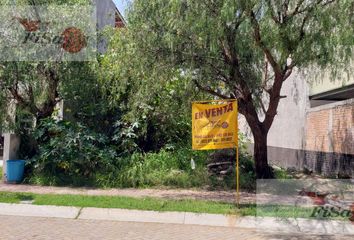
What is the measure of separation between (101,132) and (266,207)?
751 centimetres

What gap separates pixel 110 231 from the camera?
332 inches

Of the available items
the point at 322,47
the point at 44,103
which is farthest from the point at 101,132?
the point at 322,47

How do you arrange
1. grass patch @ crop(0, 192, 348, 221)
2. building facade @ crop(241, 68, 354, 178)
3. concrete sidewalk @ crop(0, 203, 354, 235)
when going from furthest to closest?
building facade @ crop(241, 68, 354, 178), grass patch @ crop(0, 192, 348, 221), concrete sidewalk @ crop(0, 203, 354, 235)

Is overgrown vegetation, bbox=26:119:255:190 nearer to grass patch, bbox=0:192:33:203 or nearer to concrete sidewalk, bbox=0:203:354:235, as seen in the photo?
grass patch, bbox=0:192:33:203

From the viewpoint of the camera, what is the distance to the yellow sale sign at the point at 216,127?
10.4 m

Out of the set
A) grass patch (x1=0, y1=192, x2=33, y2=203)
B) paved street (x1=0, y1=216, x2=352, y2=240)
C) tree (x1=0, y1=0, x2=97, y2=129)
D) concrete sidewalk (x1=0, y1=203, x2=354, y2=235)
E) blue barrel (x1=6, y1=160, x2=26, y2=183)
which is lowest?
paved street (x1=0, y1=216, x2=352, y2=240)

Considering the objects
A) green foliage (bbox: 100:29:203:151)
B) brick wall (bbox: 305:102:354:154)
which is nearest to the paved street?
green foliage (bbox: 100:29:203:151)

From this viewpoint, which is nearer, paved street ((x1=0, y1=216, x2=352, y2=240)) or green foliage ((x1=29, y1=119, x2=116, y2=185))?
paved street ((x1=0, y1=216, x2=352, y2=240))

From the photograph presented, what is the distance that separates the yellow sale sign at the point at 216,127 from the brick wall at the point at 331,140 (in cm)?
571

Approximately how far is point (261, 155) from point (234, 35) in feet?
13.5

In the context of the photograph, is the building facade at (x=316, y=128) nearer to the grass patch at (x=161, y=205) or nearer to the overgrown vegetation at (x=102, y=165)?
the overgrown vegetation at (x=102, y=165)

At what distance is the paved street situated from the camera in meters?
8.02

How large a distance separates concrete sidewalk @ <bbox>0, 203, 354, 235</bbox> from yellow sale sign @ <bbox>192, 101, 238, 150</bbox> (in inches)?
67.7

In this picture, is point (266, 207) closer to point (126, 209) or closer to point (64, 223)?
point (126, 209)
